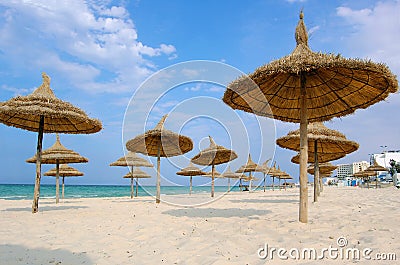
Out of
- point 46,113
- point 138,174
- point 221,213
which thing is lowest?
point 221,213

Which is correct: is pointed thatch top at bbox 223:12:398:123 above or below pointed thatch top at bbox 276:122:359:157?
above

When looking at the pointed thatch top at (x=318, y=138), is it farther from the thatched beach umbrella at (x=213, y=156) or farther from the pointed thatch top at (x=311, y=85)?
the thatched beach umbrella at (x=213, y=156)

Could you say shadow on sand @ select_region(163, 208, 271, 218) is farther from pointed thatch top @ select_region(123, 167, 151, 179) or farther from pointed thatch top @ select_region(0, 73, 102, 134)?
pointed thatch top @ select_region(123, 167, 151, 179)

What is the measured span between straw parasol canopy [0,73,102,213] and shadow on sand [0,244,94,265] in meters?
3.35

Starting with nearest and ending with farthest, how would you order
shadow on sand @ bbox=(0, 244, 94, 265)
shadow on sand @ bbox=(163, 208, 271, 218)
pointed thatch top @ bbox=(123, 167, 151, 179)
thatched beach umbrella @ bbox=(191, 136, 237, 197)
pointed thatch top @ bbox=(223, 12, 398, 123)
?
shadow on sand @ bbox=(0, 244, 94, 265), pointed thatch top @ bbox=(223, 12, 398, 123), shadow on sand @ bbox=(163, 208, 271, 218), thatched beach umbrella @ bbox=(191, 136, 237, 197), pointed thatch top @ bbox=(123, 167, 151, 179)

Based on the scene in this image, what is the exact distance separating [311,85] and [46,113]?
545 cm

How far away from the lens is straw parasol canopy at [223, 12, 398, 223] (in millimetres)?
4016

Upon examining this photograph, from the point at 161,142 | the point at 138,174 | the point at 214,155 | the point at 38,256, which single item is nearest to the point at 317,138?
the point at 161,142

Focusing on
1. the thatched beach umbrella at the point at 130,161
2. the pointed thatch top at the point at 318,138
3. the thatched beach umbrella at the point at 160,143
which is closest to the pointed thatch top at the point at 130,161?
the thatched beach umbrella at the point at 130,161

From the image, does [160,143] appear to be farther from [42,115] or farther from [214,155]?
[42,115]

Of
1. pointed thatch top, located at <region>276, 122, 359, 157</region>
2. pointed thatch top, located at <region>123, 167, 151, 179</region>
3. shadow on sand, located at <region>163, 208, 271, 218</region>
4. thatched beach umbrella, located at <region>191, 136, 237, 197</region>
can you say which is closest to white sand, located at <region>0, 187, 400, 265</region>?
shadow on sand, located at <region>163, 208, 271, 218</region>

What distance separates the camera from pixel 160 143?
10586 millimetres

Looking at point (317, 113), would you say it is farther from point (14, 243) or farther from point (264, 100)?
point (14, 243)

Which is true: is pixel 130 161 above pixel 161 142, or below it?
below
